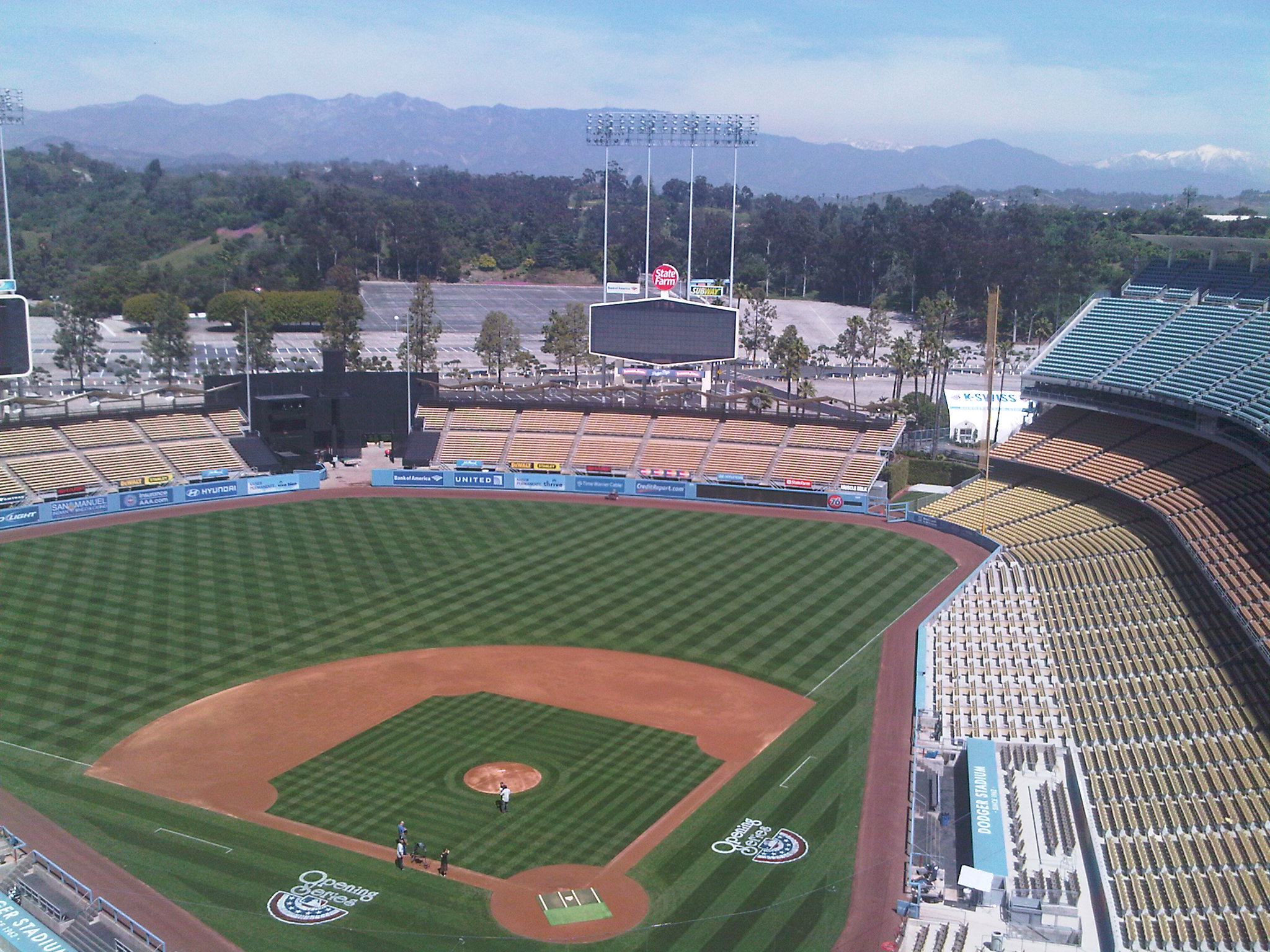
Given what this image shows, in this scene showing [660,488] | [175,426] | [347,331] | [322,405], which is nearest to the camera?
[660,488]

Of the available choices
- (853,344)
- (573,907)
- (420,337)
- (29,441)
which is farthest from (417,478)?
(853,344)

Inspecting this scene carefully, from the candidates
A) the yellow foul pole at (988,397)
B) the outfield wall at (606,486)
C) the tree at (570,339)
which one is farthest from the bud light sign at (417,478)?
the yellow foul pole at (988,397)

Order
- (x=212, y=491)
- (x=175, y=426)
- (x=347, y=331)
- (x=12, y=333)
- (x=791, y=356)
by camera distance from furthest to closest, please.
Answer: (x=347, y=331) < (x=791, y=356) < (x=175, y=426) < (x=212, y=491) < (x=12, y=333)

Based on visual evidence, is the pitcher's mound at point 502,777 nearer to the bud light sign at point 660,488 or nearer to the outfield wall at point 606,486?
the outfield wall at point 606,486

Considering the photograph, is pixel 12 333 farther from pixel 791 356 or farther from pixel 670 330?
pixel 791 356

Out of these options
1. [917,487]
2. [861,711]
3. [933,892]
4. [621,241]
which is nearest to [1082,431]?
[917,487]

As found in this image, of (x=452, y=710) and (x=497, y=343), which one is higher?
(x=497, y=343)

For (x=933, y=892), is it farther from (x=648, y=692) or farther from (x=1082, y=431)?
(x=1082, y=431)
